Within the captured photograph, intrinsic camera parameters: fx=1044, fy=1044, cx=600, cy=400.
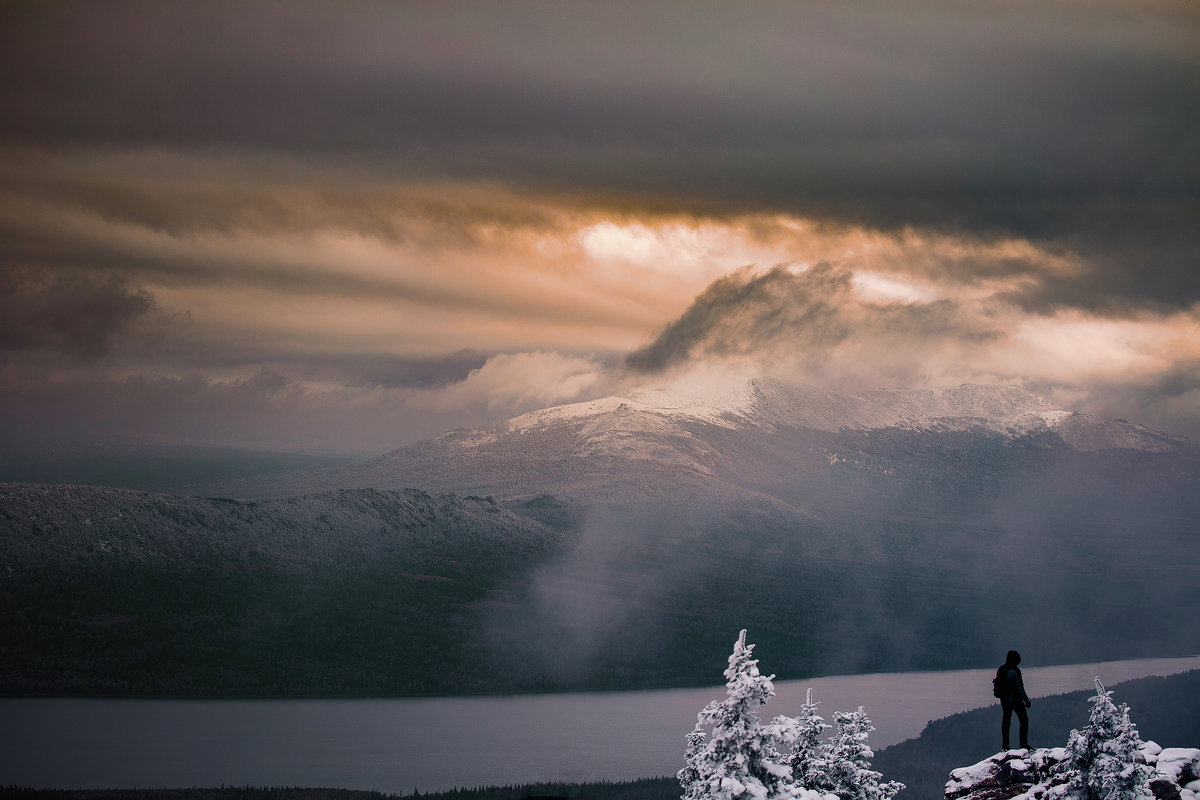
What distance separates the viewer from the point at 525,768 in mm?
196375

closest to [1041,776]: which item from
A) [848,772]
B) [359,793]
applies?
[848,772]

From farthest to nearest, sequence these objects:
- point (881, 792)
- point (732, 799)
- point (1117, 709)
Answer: point (881, 792)
point (732, 799)
point (1117, 709)

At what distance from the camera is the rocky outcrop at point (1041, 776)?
26.2m

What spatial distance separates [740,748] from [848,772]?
7034 millimetres

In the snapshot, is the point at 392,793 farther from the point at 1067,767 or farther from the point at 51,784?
the point at 1067,767

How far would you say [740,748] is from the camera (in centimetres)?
2816

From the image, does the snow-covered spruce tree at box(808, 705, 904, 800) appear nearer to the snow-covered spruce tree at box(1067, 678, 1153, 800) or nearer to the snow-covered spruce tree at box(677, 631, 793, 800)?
the snow-covered spruce tree at box(677, 631, 793, 800)

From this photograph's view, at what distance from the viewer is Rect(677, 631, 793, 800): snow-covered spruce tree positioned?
2775 centimetres

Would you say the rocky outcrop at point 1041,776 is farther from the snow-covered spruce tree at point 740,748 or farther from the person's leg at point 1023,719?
the snow-covered spruce tree at point 740,748

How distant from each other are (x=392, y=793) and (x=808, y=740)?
163m

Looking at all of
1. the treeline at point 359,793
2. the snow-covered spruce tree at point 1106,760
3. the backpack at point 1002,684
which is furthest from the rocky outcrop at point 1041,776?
the treeline at point 359,793

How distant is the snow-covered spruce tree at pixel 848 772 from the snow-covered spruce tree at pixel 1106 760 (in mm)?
8359

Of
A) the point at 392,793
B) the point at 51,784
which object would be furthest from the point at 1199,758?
the point at 51,784

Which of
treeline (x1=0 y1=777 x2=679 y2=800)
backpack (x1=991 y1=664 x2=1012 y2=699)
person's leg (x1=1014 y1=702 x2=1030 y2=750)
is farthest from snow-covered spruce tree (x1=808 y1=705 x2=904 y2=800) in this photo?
treeline (x1=0 y1=777 x2=679 y2=800)
